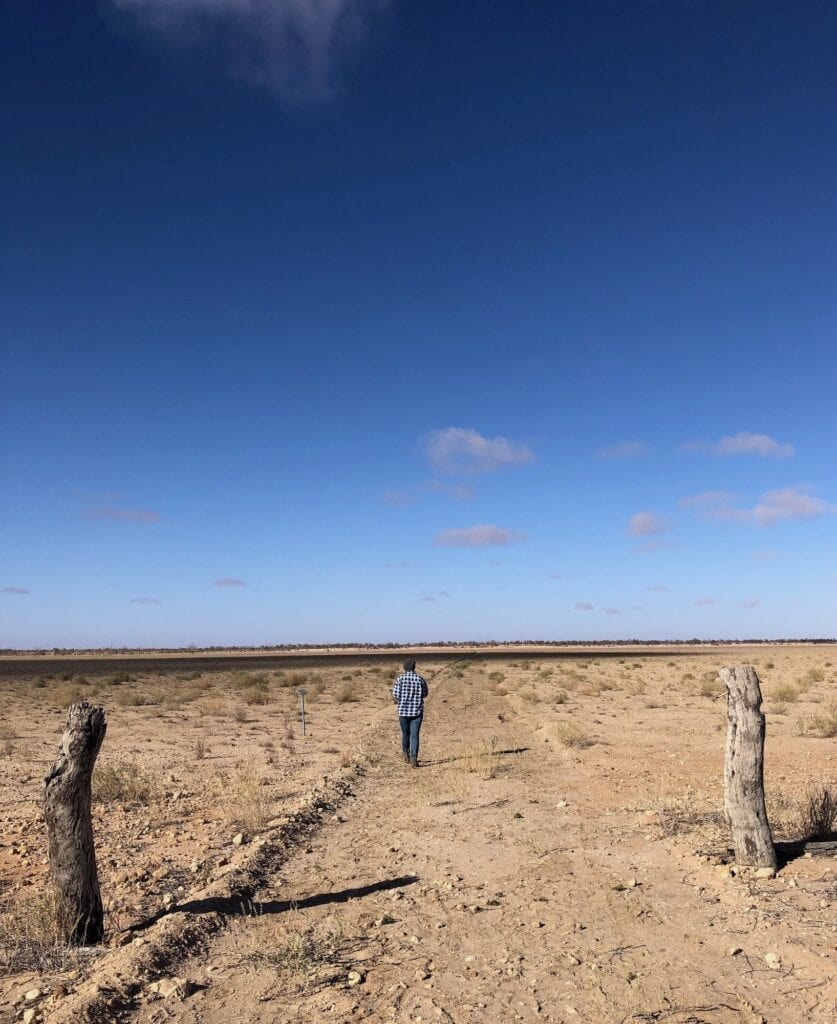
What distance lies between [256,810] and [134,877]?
7.75 feet

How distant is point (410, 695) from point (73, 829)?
26.4 feet

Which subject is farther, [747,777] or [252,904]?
[747,777]

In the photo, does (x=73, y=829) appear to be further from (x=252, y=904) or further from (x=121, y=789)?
(x=121, y=789)

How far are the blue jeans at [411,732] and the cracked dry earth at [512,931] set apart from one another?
2750 mm

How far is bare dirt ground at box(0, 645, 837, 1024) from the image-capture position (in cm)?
504

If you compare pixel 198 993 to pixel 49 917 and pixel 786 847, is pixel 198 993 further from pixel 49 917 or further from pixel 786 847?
pixel 786 847

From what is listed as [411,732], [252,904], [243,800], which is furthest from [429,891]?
[411,732]

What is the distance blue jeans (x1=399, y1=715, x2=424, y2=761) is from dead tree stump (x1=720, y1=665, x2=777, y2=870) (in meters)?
6.88

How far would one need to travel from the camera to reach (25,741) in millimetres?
17641

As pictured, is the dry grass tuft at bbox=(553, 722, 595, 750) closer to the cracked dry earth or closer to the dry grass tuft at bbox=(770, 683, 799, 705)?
the cracked dry earth

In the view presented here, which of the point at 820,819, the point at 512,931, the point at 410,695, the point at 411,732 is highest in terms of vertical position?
the point at 410,695

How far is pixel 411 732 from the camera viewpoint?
13.6 m

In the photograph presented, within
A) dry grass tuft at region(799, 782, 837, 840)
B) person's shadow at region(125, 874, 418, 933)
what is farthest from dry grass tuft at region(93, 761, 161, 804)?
dry grass tuft at region(799, 782, 837, 840)

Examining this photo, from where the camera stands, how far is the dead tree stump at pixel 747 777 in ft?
23.8
